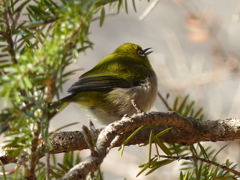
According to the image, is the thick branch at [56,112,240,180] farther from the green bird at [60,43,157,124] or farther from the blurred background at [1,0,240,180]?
the blurred background at [1,0,240,180]

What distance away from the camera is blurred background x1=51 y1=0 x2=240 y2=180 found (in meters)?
3.18

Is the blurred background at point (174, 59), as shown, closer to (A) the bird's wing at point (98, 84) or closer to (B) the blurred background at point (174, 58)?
(B) the blurred background at point (174, 58)

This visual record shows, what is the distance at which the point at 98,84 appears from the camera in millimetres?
1972

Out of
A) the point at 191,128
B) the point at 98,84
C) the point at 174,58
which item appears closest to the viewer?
the point at 191,128

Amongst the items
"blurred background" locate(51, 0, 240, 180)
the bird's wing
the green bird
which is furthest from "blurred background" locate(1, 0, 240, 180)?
the bird's wing

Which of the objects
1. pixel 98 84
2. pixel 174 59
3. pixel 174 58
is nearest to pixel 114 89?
pixel 98 84

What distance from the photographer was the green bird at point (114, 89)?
76.2 inches

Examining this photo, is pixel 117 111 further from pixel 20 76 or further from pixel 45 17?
pixel 20 76

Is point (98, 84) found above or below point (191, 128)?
above

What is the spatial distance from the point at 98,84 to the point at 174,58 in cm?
185

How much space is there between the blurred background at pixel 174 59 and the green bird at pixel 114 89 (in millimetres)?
802

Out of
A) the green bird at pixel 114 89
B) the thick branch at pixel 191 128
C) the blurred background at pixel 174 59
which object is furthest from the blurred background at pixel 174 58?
the thick branch at pixel 191 128

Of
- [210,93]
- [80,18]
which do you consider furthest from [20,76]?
[210,93]

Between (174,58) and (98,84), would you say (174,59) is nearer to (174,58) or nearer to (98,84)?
(174,58)
